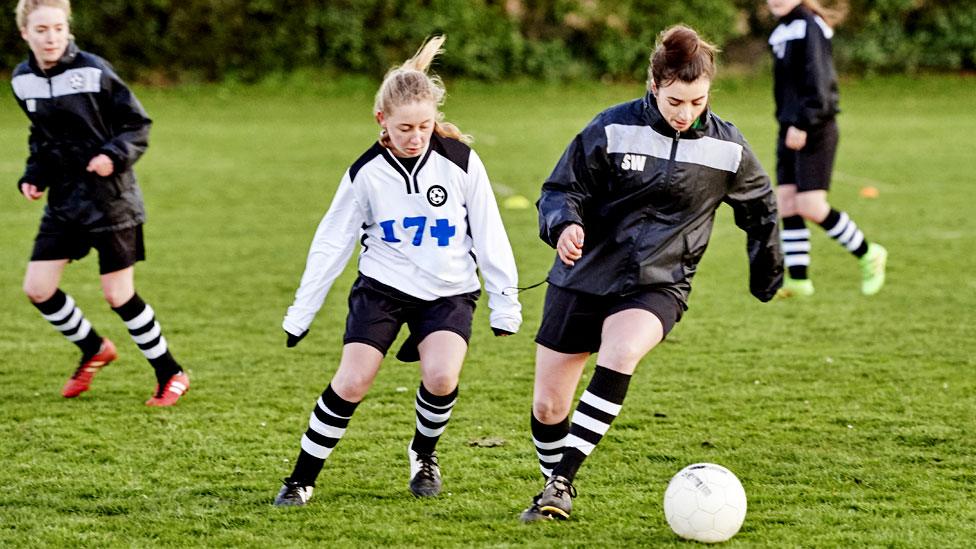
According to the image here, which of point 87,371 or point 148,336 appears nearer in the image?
point 148,336

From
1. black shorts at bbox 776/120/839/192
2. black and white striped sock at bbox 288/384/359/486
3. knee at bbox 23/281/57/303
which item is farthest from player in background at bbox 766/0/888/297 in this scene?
black and white striped sock at bbox 288/384/359/486

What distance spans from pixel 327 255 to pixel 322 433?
62cm

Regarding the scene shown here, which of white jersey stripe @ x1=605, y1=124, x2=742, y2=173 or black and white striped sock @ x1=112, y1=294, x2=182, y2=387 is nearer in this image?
white jersey stripe @ x1=605, y1=124, x2=742, y2=173

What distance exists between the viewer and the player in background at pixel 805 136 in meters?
8.52

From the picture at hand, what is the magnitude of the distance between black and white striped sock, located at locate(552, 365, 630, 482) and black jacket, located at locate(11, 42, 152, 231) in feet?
8.84

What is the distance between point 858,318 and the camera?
8133mm

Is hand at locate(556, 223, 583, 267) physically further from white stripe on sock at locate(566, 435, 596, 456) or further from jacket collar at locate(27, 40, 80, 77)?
jacket collar at locate(27, 40, 80, 77)

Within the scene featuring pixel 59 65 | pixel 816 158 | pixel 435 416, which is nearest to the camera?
pixel 435 416

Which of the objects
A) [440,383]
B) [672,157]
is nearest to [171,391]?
[440,383]

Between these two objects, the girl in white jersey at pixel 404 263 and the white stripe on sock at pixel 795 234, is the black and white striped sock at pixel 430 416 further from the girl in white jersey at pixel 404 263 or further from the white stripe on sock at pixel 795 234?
the white stripe on sock at pixel 795 234

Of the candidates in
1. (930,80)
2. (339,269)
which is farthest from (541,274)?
(930,80)

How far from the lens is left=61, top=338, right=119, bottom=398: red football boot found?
21.3 feet

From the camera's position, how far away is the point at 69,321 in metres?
6.53

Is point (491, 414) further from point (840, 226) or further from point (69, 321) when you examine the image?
point (840, 226)
